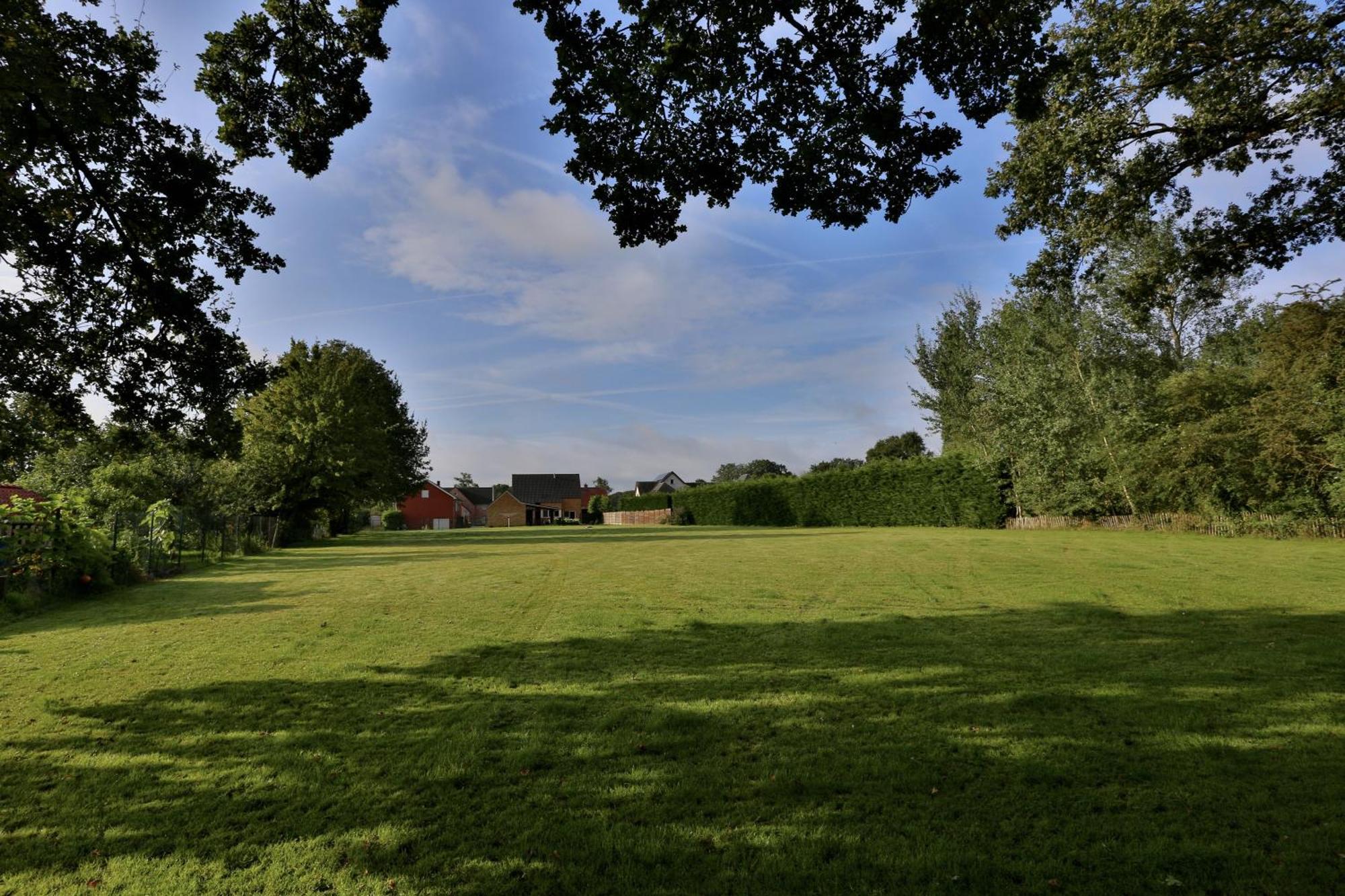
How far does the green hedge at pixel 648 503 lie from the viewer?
62062mm

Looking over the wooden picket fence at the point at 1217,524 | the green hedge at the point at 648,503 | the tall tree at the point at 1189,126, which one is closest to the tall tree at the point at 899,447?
the green hedge at the point at 648,503

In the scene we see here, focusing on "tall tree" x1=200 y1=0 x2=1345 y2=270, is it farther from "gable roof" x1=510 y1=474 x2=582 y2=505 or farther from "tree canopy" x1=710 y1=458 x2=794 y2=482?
"tree canopy" x1=710 y1=458 x2=794 y2=482

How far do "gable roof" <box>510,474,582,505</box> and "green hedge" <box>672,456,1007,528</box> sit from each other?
4215cm

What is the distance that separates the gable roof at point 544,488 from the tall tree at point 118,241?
7813 centimetres

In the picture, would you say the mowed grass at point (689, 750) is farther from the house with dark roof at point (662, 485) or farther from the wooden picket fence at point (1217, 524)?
the house with dark roof at point (662, 485)

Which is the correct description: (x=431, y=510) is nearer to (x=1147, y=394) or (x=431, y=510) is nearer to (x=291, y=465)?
(x=291, y=465)

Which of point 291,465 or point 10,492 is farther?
point 291,465

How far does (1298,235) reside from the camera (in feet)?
42.1

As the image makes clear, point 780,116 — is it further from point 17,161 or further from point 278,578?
point 278,578

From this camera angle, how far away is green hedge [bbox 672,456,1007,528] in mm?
31562

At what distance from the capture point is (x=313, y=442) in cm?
3081

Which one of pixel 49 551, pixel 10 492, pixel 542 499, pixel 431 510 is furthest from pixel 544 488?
pixel 49 551

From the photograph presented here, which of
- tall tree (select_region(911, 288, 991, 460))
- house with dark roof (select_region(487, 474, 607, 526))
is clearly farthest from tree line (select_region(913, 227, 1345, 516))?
house with dark roof (select_region(487, 474, 607, 526))

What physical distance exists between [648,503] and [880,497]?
3162 cm
